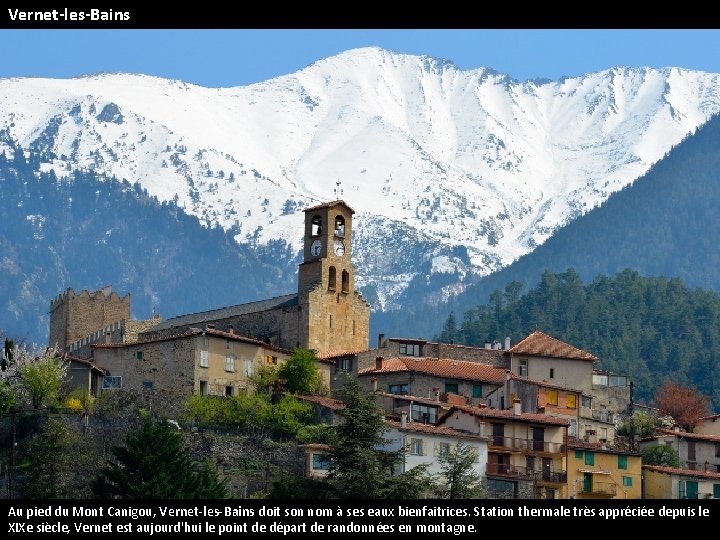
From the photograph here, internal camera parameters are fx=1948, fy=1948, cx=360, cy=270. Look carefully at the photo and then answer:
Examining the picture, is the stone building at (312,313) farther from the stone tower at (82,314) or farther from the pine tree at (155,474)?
the pine tree at (155,474)

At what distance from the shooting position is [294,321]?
361 feet

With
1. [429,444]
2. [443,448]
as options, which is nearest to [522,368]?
[443,448]

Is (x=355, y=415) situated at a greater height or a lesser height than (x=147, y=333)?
lesser

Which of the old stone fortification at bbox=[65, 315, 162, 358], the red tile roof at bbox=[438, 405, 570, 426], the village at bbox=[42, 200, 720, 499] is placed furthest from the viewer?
the old stone fortification at bbox=[65, 315, 162, 358]

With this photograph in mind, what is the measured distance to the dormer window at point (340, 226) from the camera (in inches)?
4522

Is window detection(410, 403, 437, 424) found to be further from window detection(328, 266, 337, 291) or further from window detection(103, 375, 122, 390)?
window detection(328, 266, 337, 291)

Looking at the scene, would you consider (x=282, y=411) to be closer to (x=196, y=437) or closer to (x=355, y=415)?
(x=196, y=437)

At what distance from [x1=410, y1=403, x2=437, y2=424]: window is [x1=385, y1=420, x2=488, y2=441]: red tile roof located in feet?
10.9

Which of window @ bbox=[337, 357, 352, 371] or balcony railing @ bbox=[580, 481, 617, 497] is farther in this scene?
window @ bbox=[337, 357, 352, 371]

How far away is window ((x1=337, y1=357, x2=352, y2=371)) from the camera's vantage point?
104 meters
